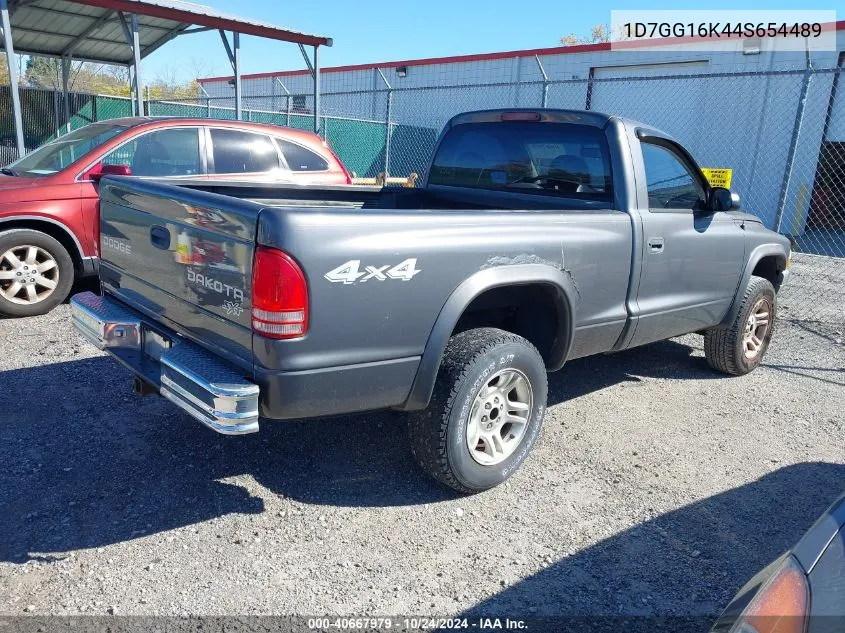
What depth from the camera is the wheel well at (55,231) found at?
6.04 metres

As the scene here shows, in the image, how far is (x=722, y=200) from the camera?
188 inches

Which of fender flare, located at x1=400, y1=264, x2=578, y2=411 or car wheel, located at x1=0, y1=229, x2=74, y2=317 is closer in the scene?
fender flare, located at x1=400, y1=264, x2=578, y2=411

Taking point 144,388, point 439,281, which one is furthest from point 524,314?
point 144,388

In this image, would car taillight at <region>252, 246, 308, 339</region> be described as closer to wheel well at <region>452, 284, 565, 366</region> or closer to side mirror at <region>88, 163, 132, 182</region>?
wheel well at <region>452, 284, 565, 366</region>

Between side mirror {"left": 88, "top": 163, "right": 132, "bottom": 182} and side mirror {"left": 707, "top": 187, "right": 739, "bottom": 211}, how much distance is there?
186 inches

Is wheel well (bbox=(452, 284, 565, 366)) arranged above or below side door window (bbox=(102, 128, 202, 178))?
below

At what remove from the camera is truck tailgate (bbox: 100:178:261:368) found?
279 centimetres

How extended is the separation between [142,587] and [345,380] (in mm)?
1137

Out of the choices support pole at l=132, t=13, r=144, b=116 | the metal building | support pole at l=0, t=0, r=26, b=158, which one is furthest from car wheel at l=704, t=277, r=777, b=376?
support pole at l=132, t=13, r=144, b=116

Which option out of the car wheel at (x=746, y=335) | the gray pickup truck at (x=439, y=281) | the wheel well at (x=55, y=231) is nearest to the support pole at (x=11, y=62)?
the wheel well at (x=55, y=231)

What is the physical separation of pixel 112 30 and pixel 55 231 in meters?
10.5

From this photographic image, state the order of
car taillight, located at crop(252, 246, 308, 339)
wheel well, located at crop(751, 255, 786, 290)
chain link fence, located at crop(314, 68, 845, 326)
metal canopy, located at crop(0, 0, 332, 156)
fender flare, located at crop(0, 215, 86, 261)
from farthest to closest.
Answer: chain link fence, located at crop(314, 68, 845, 326) → metal canopy, located at crop(0, 0, 332, 156) → fender flare, located at crop(0, 215, 86, 261) → wheel well, located at crop(751, 255, 786, 290) → car taillight, located at crop(252, 246, 308, 339)

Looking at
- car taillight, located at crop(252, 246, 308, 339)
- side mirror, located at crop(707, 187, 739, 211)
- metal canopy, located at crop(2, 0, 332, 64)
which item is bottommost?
car taillight, located at crop(252, 246, 308, 339)

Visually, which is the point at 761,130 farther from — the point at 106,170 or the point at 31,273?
the point at 31,273
